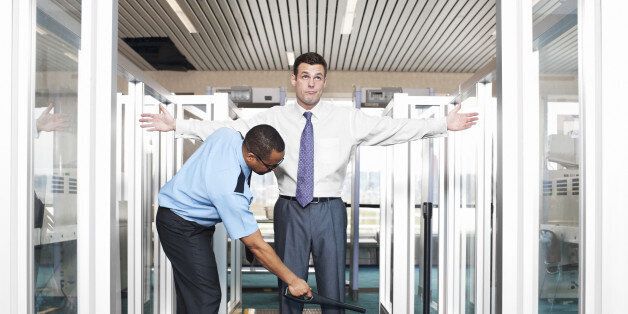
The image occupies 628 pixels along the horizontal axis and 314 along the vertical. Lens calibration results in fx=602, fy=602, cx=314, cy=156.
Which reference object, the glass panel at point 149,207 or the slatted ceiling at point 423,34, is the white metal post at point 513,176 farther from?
the slatted ceiling at point 423,34

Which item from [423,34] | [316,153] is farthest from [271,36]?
[316,153]

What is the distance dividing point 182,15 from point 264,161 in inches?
Result: 252

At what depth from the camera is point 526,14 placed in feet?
5.14

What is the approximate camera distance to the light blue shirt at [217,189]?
2.35m

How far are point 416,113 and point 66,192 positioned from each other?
9.26 feet

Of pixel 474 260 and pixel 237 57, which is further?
pixel 237 57

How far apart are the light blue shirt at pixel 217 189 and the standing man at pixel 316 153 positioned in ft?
0.91

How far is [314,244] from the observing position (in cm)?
265

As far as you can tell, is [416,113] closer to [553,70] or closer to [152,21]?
[553,70]

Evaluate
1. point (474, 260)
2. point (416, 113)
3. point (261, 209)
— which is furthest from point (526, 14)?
point (261, 209)
